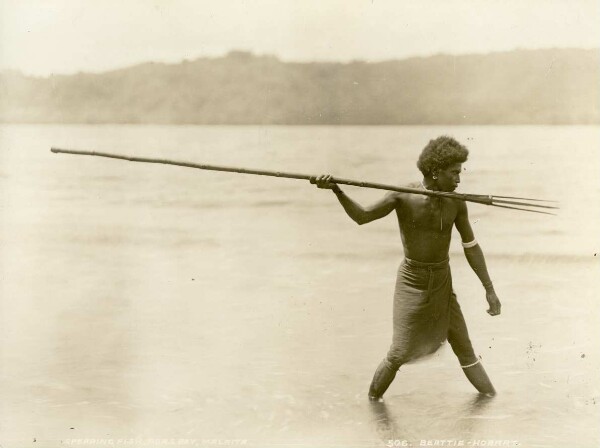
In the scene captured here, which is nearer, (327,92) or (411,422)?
(411,422)

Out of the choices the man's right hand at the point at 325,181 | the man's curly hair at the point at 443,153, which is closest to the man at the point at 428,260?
the man's curly hair at the point at 443,153

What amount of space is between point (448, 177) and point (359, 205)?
498 mm

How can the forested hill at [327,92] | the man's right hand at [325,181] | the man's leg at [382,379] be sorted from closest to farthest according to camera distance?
the man's right hand at [325,181], the man's leg at [382,379], the forested hill at [327,92]

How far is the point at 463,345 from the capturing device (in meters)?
4.84

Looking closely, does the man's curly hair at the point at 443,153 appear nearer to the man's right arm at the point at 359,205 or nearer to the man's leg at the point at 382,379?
the man's right arm at the point at 359,205

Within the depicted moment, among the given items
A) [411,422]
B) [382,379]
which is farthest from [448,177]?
[411,422]

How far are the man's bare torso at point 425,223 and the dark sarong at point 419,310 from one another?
67 millimetres

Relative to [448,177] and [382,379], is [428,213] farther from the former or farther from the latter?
[382,379]

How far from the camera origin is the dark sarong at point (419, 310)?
4680 mm

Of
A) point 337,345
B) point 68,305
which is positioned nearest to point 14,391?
point 68,305

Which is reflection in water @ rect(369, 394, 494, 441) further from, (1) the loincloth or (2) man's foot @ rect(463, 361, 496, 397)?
(1) the loincloth

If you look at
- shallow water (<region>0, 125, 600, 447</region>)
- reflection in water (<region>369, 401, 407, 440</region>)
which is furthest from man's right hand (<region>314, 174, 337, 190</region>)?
reflection in water (<region>369, 401, 407, 440</region>)

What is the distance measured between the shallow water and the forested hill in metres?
0.42

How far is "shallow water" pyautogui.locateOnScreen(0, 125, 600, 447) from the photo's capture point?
476 centimetres
